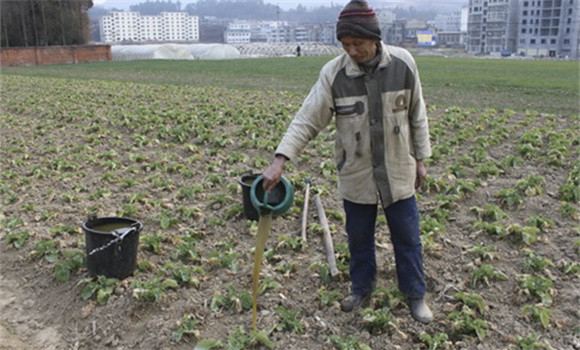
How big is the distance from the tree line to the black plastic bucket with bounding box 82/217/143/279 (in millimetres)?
48045

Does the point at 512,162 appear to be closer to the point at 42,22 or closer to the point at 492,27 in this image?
the point at 42,22

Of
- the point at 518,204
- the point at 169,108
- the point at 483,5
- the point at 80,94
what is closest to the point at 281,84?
the point at 80,94

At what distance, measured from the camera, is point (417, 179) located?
429 cm

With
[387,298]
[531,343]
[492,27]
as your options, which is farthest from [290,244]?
[492,27]

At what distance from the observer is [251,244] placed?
5922 mm

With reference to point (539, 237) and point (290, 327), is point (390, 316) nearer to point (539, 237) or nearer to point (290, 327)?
point (290, 327)

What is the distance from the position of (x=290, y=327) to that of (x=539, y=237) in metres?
2.91

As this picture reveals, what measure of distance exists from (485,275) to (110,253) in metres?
3.20

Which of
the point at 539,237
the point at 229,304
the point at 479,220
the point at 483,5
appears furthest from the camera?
the point at 483,5

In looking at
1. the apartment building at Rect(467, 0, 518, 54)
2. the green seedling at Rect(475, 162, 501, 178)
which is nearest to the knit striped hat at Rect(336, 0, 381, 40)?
the green seedling at Rect(475, 162, 501, 178)

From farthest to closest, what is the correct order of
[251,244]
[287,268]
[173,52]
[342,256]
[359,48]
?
[173,52] → [251,244] → [342,256] → [287,268] → [359,48]

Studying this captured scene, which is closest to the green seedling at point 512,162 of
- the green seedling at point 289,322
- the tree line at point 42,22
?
the green seedling at point 289,322

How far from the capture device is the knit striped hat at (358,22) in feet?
12.0

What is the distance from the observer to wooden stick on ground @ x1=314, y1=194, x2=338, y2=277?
5071 millimetres
